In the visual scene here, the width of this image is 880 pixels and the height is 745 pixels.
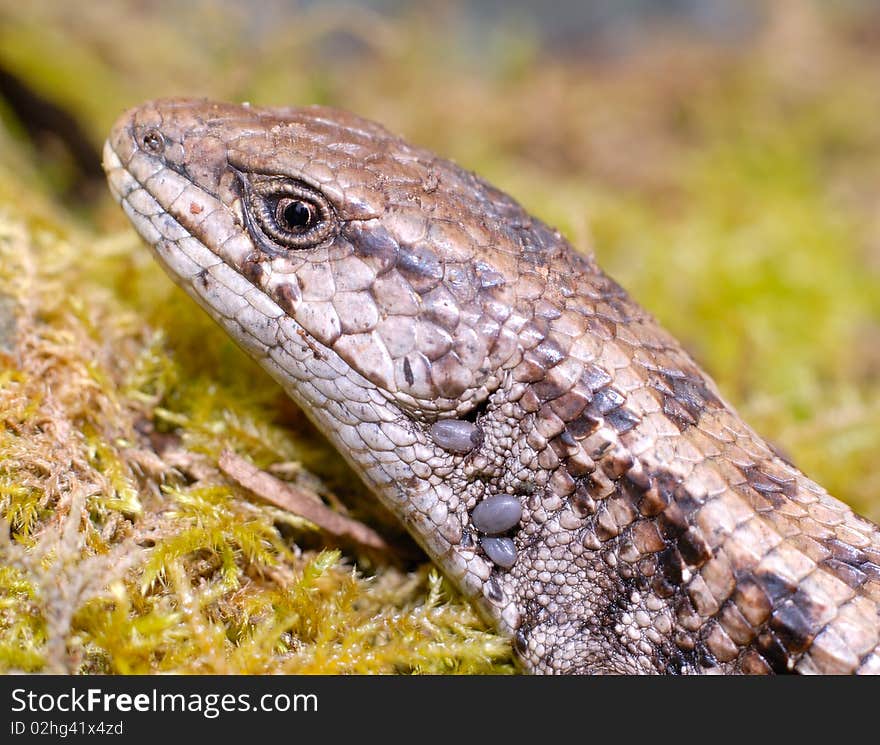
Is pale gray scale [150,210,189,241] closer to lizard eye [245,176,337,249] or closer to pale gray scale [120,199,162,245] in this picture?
pale gray scale [120,199,162,245]

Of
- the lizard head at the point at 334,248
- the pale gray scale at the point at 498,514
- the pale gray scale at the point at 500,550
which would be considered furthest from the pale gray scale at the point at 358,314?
the pale gray scale at the point at 500,550

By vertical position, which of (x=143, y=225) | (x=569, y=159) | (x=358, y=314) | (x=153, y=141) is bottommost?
(x=358, y=314)

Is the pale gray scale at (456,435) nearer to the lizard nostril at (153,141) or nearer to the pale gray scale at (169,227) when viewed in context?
the pale gray scale at (169,227)

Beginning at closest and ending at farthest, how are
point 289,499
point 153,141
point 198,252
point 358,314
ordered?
1. point 358,314
2. point 198,252
3. point 153,141
4. point 289,499

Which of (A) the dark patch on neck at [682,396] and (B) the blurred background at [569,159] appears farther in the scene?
(B) the blurred background at [569,159]

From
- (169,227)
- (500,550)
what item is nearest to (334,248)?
(169,227)

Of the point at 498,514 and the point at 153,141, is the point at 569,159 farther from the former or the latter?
the point at 498,514

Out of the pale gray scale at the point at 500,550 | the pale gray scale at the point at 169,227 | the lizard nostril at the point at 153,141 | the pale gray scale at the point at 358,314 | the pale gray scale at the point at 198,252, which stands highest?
the lizard nostril at the point at 153,141
